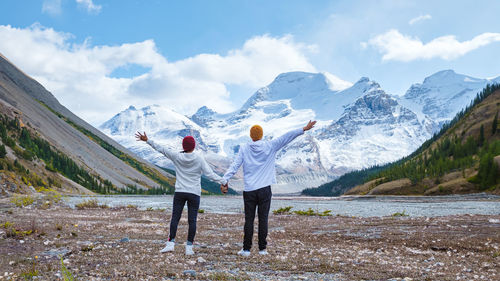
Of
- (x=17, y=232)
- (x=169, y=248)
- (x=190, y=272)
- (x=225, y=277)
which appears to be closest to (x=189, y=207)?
(x=169, y=248)

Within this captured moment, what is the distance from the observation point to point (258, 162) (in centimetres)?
1259

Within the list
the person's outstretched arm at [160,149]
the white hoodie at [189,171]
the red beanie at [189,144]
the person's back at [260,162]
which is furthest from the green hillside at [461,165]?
the red beanie at [189,144]

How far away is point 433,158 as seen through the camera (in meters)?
161

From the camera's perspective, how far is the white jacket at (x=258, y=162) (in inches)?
483

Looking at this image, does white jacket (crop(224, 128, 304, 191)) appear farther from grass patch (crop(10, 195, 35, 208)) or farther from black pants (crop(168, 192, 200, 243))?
grass patch (crop(10, 195, 35, 208))

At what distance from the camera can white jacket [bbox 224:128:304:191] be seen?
12.3m

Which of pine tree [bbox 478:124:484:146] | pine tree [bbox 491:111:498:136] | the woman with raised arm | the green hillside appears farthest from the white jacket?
pine tree [bbox 491:111:498:136]

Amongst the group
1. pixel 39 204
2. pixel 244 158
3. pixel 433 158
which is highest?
pixel 433 158

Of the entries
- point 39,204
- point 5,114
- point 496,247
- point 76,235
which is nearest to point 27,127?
point 5,114

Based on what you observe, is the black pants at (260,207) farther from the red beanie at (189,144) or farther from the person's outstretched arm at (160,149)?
the person's outstretched arm at (160,149)

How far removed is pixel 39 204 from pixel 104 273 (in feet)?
113

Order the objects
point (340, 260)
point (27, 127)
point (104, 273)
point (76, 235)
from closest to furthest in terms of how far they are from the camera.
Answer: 1. point (104, 273)
2. point (340, 260)
3. point (76, 235)
4. point (27, 127)

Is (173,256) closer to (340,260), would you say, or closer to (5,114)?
(340,260)

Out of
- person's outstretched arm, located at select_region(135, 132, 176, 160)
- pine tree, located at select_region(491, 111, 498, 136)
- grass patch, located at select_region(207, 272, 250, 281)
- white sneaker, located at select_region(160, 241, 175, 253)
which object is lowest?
white sneaker, located at select_region(160, 241, 175, 253)
